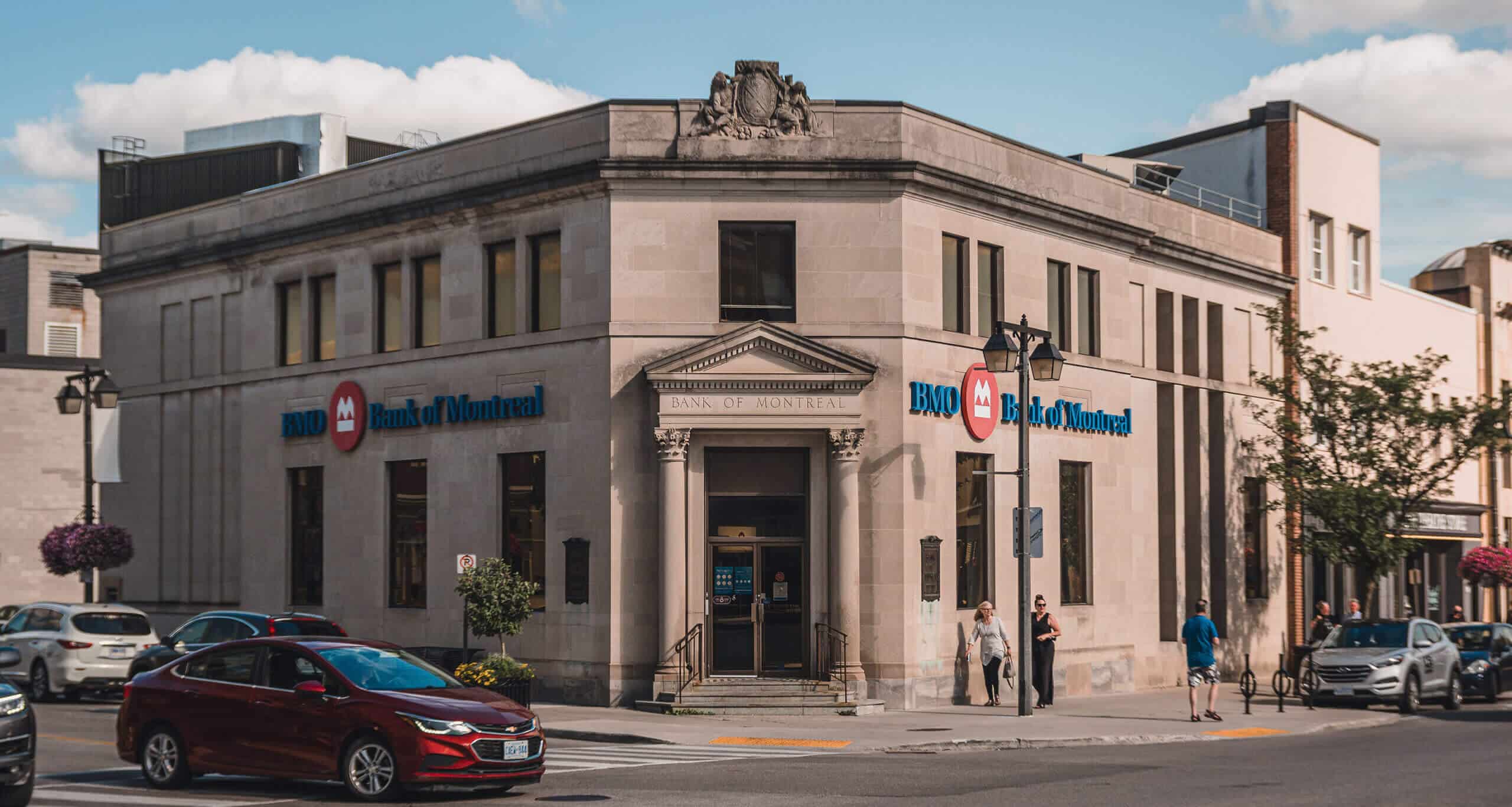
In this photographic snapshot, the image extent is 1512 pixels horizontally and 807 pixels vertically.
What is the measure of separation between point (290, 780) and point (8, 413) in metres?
43.8

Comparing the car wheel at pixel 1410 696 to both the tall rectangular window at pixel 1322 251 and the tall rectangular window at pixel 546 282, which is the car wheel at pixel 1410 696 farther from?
the tall rectangular window at pixel 546 282

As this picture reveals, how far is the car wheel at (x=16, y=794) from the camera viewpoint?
1472cm

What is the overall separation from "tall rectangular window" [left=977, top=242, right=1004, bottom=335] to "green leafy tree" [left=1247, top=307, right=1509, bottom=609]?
35.2 ft

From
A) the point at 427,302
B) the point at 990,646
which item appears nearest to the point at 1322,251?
the point at 990,646

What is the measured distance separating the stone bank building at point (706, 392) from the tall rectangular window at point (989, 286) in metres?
0.07

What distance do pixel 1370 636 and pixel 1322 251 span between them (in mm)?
15319

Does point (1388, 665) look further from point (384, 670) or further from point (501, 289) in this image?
point (384, 670)

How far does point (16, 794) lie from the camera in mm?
14820

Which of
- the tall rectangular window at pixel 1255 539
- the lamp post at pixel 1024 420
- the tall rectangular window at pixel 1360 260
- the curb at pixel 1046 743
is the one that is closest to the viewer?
the curb at pixel 1046 743

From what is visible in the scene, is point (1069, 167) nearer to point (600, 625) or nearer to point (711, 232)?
point (711, 232)

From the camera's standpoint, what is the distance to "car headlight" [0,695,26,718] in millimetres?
14805

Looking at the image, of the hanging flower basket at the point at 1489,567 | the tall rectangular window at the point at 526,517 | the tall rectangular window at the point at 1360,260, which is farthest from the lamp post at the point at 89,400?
the hanging flower basket at the point at 1489,567

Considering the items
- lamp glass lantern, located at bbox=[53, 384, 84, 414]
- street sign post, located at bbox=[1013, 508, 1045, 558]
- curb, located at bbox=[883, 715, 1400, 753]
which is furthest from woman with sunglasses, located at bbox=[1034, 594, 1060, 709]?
lamp glass lantern, located at bbox=[53, 384, 84, 414]

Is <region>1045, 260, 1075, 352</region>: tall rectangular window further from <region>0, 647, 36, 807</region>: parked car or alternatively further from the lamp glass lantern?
<region>0, 647, 36, 807</region>: parked car
